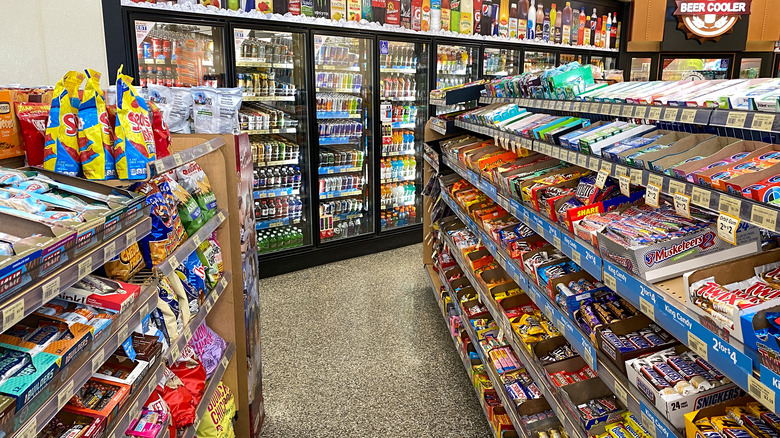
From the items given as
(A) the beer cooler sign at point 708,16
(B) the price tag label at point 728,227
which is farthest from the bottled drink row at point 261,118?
(A) the beer cooler sign at point 708,16

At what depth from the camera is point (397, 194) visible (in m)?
6.07

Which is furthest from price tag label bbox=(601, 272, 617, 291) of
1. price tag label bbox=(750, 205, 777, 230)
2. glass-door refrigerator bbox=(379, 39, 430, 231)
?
glass-door refrigerator bbox=(379, 39, 430, 231)

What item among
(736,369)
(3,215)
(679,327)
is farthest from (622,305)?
(3,215)

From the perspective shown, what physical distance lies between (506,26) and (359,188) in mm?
2614

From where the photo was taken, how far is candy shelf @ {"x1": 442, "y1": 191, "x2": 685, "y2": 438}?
145 cm

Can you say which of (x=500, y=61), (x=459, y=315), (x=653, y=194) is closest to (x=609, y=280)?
(x=653, y=194)

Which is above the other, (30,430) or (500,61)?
(500,61)

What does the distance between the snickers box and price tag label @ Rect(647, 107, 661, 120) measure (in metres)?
0.86

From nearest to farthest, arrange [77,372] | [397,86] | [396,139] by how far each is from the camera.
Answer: [77,372], [397,86], [396,139]

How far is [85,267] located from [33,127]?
0.65 meters

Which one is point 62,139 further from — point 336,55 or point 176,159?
point 336,55

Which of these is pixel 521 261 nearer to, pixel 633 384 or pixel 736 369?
pixel 633 384

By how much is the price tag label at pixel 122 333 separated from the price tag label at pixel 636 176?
62.7 inches

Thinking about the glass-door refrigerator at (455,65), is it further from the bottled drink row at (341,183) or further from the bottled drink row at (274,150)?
the bottled drink row at (274,150)
